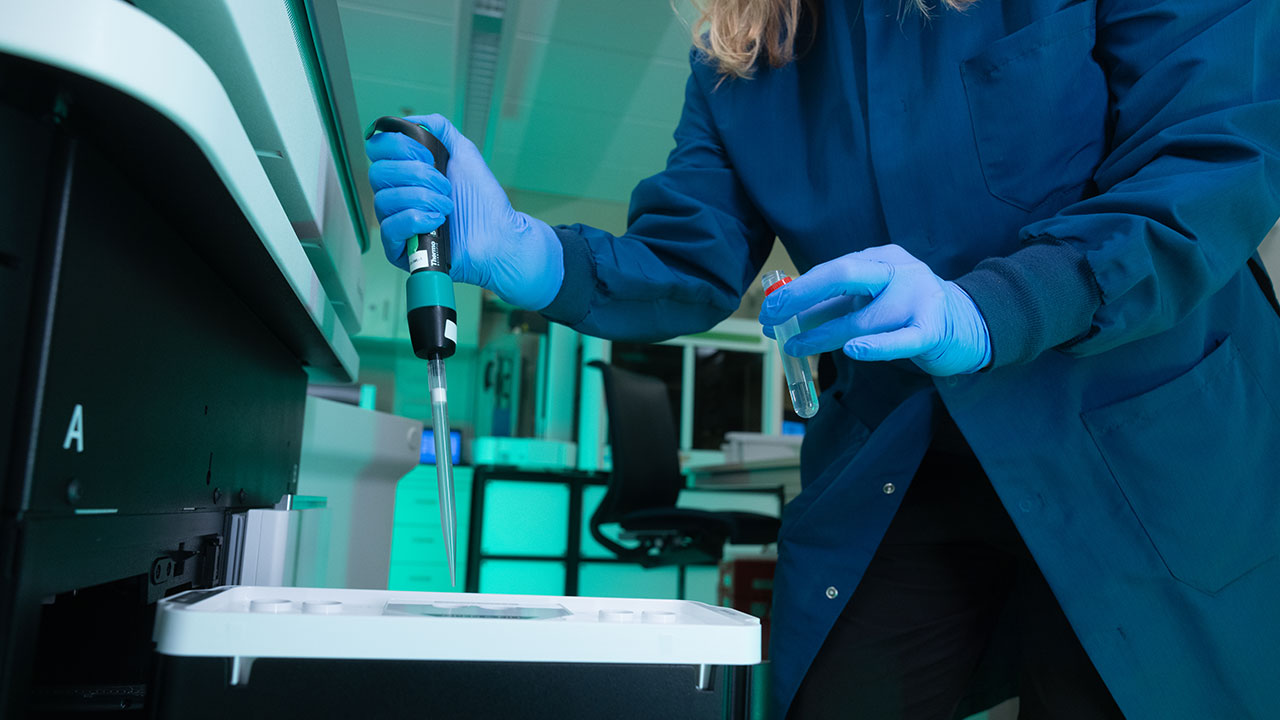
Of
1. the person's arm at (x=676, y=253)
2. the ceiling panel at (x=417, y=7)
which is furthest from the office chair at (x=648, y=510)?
the person's arm at (x=676, y=253)

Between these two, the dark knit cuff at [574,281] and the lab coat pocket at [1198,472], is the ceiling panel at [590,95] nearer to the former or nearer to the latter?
the dark knit cuff at [574,281]

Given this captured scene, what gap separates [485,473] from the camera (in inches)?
140

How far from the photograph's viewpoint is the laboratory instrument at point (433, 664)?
1.04ft

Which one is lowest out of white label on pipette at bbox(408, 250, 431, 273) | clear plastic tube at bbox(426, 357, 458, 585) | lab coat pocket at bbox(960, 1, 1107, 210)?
clear plastic tube at bbox(426, 357, 458, 585)

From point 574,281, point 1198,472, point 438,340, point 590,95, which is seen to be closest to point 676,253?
point 574,281

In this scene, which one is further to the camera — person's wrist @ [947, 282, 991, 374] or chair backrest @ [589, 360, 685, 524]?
chair backrest @ [589, 360, 685, 524]

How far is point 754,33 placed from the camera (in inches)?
36.3

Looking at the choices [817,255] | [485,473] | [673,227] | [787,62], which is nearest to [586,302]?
[673,227]

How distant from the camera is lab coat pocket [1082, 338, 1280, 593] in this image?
0.65m

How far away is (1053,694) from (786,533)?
27 cm

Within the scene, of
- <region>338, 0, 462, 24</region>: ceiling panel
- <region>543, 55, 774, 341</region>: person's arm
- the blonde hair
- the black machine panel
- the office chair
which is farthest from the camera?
<region>338, 0, 462, 24</region>: ceiling panel

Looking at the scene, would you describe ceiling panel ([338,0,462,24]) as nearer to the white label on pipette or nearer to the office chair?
the office chair

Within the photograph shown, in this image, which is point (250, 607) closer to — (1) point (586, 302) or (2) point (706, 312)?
(1) point (586, 302)

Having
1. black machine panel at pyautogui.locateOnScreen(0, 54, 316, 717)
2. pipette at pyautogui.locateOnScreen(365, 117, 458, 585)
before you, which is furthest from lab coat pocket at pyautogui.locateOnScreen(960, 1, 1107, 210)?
black machine panel at pyautogui.locateOnScreen(0, 54, 316, 717)
